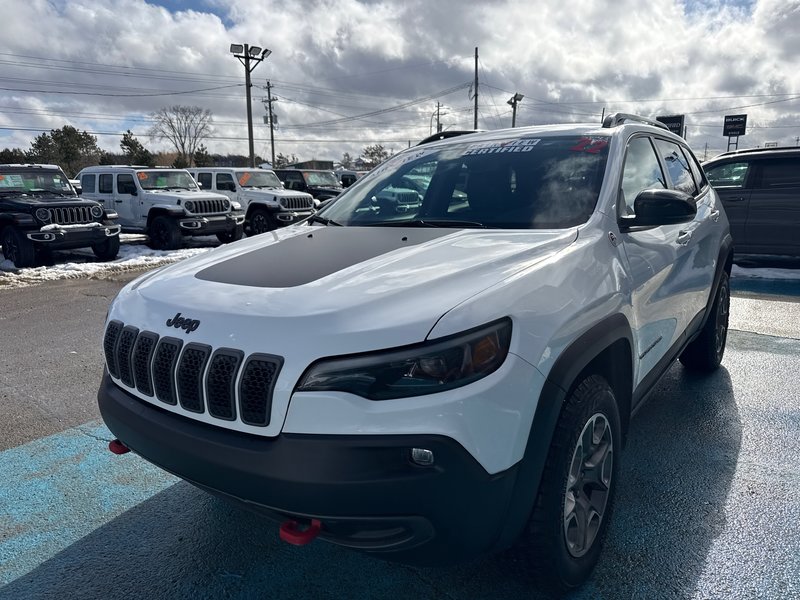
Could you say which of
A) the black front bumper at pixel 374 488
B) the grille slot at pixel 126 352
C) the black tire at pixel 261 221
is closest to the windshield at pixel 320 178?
the black tire at pixel 261 221

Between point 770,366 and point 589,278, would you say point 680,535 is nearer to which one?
point 589,278

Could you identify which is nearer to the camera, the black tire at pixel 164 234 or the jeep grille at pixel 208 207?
the black tire at pixel 164 234

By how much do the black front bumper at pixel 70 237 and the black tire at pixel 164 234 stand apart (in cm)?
152

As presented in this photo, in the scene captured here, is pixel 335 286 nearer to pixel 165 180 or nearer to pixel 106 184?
pixel 165 180

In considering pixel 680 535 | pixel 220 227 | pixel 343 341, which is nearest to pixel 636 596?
pixel 680 535

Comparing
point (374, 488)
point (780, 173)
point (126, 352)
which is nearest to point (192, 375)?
point (126, 352)

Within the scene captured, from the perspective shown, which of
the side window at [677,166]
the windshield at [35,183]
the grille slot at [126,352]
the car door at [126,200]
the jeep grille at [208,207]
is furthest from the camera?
the car door at [126,200]

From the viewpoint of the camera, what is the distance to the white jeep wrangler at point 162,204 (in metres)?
12.8

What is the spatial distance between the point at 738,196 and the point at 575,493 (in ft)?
28.0

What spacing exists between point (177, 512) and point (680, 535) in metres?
2.33

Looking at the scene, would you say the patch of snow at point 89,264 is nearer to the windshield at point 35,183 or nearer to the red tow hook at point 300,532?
the windshield at point 35,183

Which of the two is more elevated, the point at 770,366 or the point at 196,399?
the point at 196,399

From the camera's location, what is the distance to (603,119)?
3.22 m

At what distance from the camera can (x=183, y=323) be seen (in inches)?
77.3
